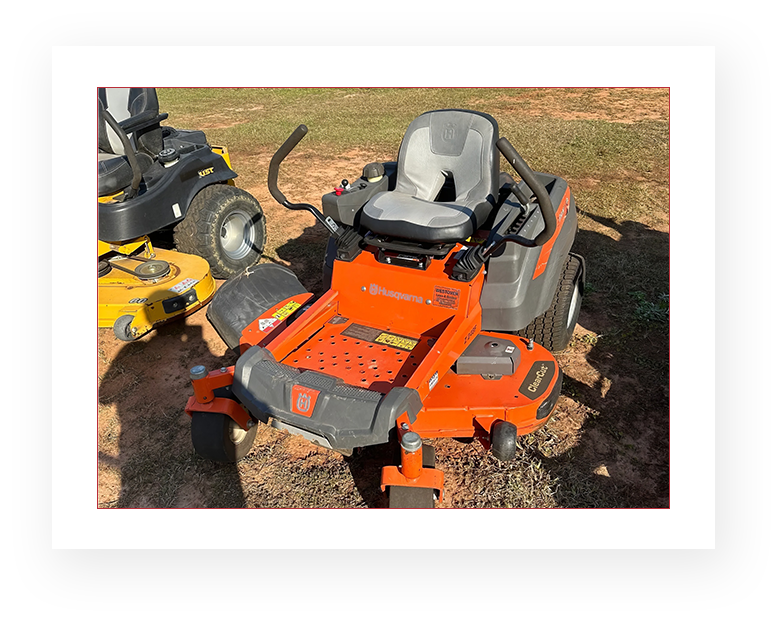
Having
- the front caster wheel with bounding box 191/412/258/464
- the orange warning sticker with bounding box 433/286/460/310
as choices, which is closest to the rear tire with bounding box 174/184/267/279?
the front caster wheel with bounding box 191/412/258/464

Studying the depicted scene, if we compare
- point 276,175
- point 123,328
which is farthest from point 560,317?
point 123,328

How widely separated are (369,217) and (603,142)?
696 centimetres

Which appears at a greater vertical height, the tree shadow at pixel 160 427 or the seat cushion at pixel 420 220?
the seat cushion at pixel 420 220

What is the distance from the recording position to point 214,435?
3.35 m

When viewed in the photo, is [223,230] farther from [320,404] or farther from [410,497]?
[410,497]

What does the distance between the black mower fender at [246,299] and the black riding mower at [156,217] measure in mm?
652

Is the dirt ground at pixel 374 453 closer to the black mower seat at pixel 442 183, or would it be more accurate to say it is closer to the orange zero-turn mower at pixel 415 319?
the orange zero-turn mower at pixel 415 319

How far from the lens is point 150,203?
16.1ft

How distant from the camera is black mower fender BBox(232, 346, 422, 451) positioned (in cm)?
293

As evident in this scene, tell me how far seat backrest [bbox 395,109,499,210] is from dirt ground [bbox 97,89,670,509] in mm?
1524

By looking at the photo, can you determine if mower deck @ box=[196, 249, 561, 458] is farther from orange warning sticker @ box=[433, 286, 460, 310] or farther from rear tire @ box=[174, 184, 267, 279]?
rear tire @ box=[174, 184, 267, 279]

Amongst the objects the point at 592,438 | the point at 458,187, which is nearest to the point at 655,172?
the point at 458,187

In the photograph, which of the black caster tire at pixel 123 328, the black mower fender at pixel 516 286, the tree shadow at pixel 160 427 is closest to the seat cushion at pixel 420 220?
the black mower fender at pixel 516 286

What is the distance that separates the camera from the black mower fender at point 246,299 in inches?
163
